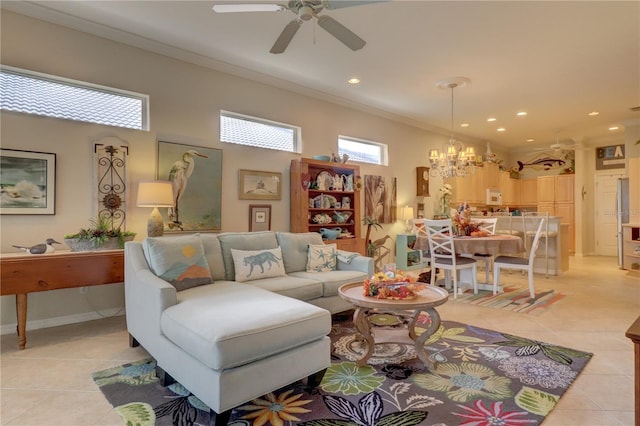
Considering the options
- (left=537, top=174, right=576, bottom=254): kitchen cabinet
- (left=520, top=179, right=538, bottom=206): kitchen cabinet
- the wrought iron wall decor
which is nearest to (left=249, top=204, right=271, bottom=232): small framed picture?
the wrought iron wall decor

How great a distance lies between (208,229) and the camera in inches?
166

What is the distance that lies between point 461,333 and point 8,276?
12.4 ft

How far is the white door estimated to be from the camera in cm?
854

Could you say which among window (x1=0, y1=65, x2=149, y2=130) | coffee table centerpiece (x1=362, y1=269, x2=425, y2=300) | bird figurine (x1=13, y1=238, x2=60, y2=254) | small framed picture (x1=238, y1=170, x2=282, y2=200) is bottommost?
coffee table centerpiece (x1=362, y1=269, x2=425, y2=300)

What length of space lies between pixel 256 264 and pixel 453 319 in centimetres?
210

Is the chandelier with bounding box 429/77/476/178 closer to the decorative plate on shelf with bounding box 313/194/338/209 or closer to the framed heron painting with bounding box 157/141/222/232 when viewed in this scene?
Answer: the decorative plate on shelf with bounding box 313/194/338/209

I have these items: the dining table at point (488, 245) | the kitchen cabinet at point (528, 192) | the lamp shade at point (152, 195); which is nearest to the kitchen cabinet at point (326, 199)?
the dining table at point (488, 245)

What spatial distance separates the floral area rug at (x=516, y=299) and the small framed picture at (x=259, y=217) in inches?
104

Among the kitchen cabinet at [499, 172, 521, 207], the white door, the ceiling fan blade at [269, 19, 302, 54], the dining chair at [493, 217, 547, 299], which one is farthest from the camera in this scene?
the kitchen cabinet at [499, 172, 521, 207]

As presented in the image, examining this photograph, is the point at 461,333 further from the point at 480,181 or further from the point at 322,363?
the point at 480,181

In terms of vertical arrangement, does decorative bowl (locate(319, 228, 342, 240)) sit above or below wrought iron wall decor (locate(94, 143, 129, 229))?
below

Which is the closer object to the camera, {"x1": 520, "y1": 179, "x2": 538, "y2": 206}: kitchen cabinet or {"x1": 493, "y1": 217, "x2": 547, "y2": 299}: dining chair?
{"x1": 493, "y1": 217, "x2": 547, "y2": 299}: dining chair

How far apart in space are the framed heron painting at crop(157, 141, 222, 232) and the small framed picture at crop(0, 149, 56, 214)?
99cm

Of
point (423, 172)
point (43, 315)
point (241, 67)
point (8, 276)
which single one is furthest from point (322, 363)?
point (423, 172)
